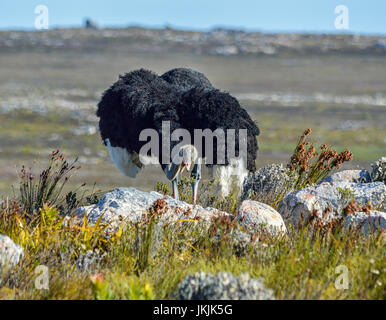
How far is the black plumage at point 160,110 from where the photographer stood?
29.7 feet

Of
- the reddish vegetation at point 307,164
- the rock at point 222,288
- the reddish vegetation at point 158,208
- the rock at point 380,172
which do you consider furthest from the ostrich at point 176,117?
the rock at point 222,288

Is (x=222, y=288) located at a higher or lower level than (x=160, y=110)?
lower

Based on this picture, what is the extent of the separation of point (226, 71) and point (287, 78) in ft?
17.6

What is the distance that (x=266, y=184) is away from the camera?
9.70 m

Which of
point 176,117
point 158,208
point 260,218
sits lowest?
point 260,218

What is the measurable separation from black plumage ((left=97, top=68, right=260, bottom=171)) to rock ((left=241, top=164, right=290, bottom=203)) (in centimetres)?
24

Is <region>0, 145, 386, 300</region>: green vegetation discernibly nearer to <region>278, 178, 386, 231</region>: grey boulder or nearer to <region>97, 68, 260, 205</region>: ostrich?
<region>278, 178, 386, 231</region>: grey boulder

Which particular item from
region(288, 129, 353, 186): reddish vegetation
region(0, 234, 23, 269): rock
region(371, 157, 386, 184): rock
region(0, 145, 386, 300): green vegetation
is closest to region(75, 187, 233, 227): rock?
region(0, 145, 386, 300): green vegetation

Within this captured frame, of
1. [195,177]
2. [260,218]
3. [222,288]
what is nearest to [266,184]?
[195,177]

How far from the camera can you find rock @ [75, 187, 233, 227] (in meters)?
7.62

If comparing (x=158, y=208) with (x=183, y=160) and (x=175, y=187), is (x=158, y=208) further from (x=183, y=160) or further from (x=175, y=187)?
(x=175, y=187)

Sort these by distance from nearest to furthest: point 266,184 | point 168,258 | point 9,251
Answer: point 9,251 → point 168,258 → point 266,184

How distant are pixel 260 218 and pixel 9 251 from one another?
2330 millimetres

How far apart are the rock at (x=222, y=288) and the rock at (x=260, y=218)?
1.76 metres
